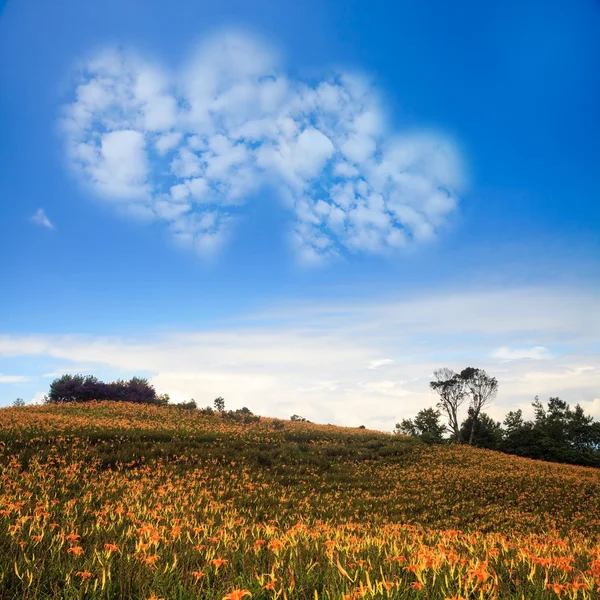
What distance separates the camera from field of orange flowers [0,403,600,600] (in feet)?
9.87

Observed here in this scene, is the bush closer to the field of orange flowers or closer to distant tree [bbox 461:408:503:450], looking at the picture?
the field of orange flowers

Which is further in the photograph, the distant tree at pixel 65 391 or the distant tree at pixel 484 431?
the distant tree at pixel 484 431

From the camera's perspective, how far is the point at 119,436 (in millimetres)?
22125

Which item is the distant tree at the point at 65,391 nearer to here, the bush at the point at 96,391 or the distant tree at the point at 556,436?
the bush at the point at 96,391

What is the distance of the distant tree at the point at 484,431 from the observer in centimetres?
4819

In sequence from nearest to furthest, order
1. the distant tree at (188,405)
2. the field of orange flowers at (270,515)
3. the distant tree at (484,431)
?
the field of orange flowers at (270,515)
the distant tree at (188,405)
the distant tree at (484,431)

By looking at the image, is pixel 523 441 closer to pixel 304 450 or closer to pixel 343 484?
pixel 304 450

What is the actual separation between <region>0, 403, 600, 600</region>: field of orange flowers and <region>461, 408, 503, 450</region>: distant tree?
17.8m

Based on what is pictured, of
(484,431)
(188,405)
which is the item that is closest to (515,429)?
(484,431)

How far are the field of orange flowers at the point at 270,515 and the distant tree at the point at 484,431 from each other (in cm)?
1783

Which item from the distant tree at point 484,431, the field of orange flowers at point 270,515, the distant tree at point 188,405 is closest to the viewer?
the field of orange flowers at point 270,515

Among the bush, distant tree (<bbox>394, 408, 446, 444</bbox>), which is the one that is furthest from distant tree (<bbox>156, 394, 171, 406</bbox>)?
distant tree (<bbox>394, 408, 446, 444</bbox>)

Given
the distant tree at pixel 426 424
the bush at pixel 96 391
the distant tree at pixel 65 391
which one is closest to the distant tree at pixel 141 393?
the bush at pixel 96 391

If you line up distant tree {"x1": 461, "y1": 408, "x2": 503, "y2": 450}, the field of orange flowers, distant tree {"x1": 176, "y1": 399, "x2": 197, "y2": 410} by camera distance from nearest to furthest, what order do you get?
1. the field of orange flowers
2. distant tree {"x1": 176, "y1": 399, "x2": 197, "y2": 410}
3. distant tree {"x1": 461, "y1": 408, "x2": 503, "y2": 450}
